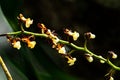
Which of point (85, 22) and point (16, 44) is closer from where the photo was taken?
point (16, 44)

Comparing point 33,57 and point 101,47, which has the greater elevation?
point 101,47

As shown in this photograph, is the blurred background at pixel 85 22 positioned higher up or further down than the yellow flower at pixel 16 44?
higher up

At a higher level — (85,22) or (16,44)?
(85,22)

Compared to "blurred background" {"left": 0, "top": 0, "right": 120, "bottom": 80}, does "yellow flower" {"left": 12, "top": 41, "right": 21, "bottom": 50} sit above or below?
below

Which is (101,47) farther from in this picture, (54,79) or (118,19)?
(54,79)

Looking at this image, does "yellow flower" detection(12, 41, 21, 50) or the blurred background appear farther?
the blurred background

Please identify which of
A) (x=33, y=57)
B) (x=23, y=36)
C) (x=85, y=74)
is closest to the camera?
(x=23, y=36)

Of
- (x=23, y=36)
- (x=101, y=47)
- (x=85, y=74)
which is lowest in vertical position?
→ (x=23, y=36)

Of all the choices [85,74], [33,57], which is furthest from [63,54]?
[85,74]

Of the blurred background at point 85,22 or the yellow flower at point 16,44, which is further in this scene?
the blurred background at point 85,22

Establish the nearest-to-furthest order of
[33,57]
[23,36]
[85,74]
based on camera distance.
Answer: [23,36]
[33,57]
[85,74]

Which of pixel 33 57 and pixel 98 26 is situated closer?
pixel 33 57
